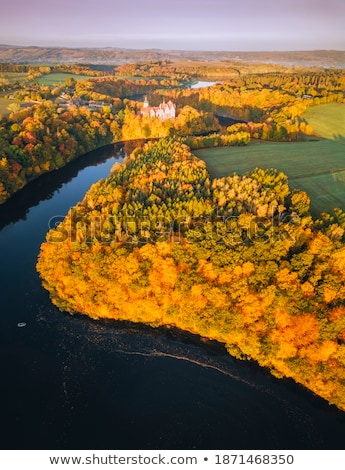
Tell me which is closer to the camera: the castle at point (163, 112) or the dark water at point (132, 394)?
the dark water at point (132, 394)

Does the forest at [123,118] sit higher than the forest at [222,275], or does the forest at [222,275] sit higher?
the forest at [123,118]

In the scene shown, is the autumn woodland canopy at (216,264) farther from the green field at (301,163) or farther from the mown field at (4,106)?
the mown field at (4,106)

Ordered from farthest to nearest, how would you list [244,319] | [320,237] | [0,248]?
1. [0,248]
2. [320,237]
3. [244,319]

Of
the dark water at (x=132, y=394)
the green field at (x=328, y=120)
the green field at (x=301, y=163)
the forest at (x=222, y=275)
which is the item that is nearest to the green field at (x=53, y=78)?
the green field at (x=301, y=163)

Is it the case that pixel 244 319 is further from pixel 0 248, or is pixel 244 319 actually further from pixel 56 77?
pixel 56 77

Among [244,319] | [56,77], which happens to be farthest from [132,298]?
[56,77]

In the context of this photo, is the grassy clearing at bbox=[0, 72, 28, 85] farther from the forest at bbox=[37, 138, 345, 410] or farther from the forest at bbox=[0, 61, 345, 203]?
the forest at bbox=[37, 138, 345, 410]

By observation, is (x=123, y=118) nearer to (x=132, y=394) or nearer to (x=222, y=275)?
(x=222, y=275)

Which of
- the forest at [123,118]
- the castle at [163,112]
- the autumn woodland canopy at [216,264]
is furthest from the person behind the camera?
the castle at [163,112]
